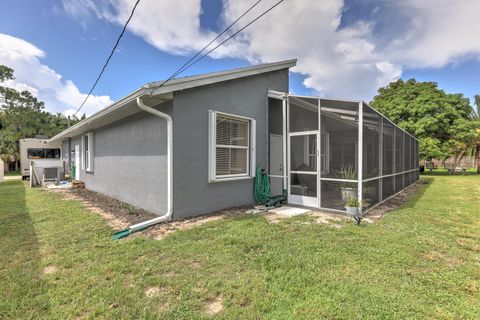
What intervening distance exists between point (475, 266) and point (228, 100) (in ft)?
17.5

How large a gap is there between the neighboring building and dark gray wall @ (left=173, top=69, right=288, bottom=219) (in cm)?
2

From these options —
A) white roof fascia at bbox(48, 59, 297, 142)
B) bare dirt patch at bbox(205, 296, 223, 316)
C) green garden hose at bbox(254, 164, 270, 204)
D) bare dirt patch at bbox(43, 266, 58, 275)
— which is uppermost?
white roof fascia at bbox(48, 59, 297, 142)

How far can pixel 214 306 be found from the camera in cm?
230

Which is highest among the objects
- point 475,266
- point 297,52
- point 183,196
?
point 297,52

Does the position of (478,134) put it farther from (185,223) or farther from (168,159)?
(168,159)

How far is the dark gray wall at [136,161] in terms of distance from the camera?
545cm

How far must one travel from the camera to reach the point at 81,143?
38.5 feet

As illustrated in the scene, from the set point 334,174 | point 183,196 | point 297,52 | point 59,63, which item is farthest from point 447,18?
point 59,63

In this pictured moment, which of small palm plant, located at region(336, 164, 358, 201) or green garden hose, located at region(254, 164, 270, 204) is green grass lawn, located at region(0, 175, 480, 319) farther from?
green garden hose, located at region(254, 164, 270, 204)

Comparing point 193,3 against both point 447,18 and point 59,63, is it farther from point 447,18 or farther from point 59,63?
point 59,63

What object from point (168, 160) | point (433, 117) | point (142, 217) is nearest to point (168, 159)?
point (168, 160)

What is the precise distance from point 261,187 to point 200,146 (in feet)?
7.65

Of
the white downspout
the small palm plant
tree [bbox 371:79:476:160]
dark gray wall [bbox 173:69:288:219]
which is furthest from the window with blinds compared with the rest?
tree [bbox 371:79:476:160]

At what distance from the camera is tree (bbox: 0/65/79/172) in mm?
22609
